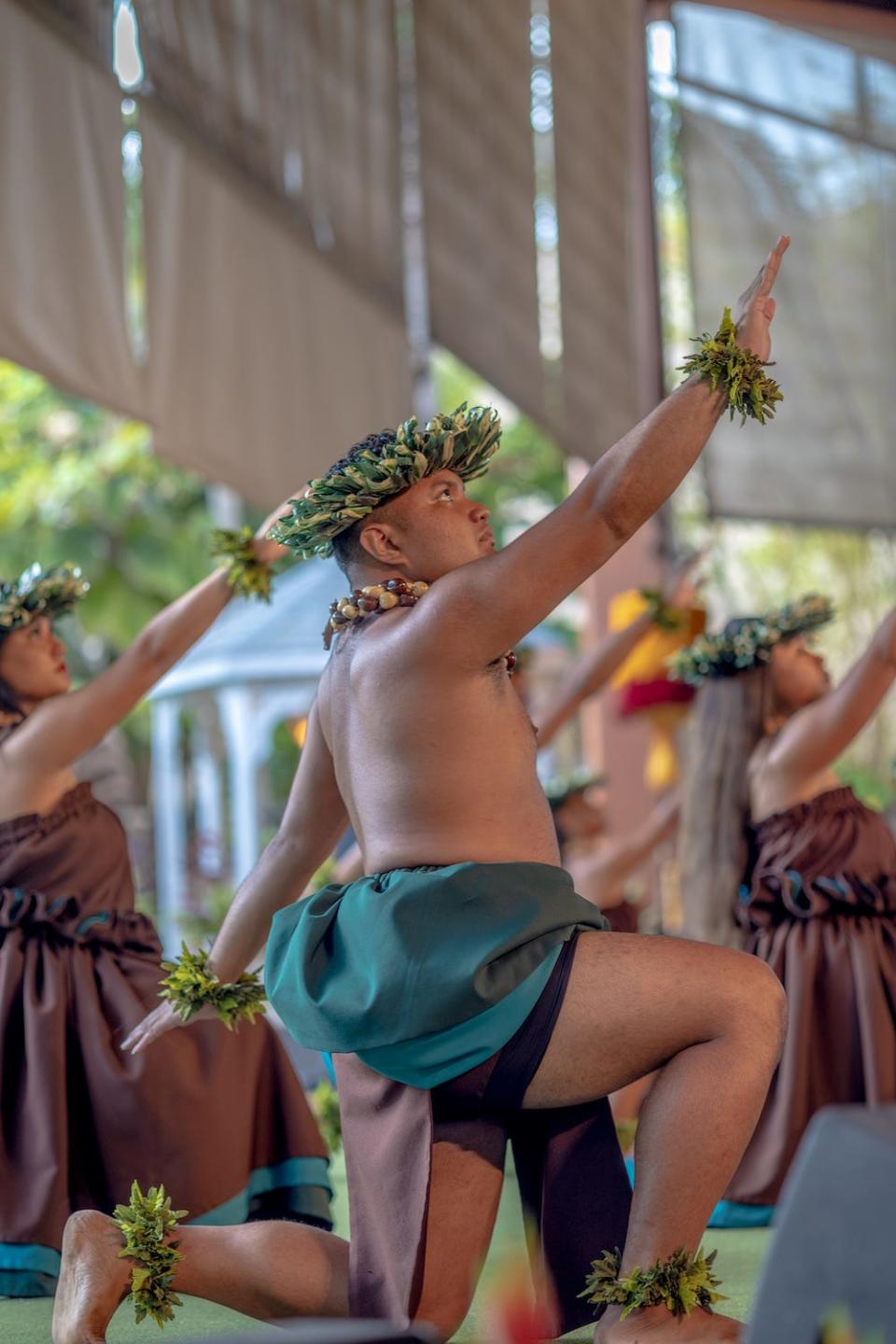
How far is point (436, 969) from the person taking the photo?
86.3 inches

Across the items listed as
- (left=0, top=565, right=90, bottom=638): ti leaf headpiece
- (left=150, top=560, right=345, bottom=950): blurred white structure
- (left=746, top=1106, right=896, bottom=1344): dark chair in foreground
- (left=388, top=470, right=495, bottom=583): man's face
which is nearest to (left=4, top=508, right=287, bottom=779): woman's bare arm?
(left=0, top=565, right=90, bottom=638): ti leaf headpiece

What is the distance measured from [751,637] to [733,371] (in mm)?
2074

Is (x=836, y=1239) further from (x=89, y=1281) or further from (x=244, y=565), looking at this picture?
(x=244, y=565)

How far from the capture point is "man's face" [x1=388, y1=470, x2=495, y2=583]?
2480 millimetres

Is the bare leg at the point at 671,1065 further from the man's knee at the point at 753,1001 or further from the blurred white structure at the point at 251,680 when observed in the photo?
the blurred white structure at the point at 251,680

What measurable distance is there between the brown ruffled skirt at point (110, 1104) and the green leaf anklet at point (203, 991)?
668 mm

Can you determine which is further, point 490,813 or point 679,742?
point 679,742

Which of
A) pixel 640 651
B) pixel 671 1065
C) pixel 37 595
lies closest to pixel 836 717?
pixel 671 1065

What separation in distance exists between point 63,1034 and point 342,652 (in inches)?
50.8

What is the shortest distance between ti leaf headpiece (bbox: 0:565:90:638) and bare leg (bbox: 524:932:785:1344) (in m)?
1.87

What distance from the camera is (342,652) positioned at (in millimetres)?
2496

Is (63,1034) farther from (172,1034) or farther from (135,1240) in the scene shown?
(135,1240)

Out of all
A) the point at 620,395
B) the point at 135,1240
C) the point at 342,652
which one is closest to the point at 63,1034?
the point at 135,1240

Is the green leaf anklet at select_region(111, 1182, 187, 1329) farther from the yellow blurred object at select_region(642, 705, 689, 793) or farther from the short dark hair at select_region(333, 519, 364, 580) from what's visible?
the yellow blurred object at select_region(642, 705, 689, 793)
